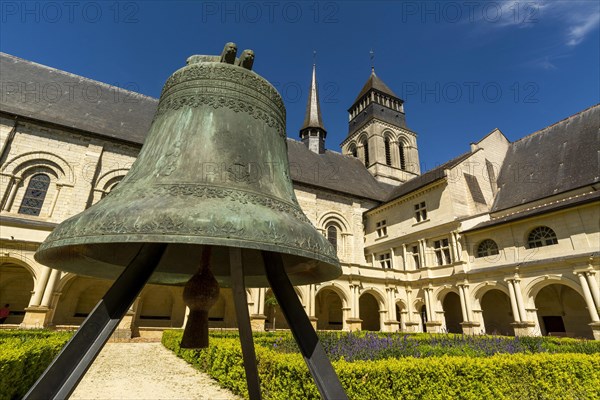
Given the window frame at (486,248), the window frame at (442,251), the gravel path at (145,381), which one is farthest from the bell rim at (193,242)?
the window frame at (442,251)

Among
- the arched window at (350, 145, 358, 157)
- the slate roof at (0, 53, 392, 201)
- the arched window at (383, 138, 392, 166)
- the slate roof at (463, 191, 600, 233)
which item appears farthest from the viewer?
the arched window at (350, 145, 358, 157)

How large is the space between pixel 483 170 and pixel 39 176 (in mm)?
24543

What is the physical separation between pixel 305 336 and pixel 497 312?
1999 centimetres

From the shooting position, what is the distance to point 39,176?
47.6 feet

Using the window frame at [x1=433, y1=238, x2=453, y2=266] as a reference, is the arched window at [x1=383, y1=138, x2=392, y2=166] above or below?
above

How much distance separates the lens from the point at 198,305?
1974 mm

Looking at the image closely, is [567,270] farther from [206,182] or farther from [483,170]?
[206,182]

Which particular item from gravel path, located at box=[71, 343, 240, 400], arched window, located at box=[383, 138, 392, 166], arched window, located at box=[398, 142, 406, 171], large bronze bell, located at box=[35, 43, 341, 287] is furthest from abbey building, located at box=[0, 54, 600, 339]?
large bronze bell, located at box=[35, 43, 341, 287]

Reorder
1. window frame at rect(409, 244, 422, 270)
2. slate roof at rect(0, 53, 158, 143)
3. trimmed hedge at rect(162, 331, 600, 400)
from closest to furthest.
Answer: trimmed hedge at rect(162, 331, 600, 400) < slate roof at rect(0, 53, 158, 143) < window frame at rect(409, 244, 422, 270)

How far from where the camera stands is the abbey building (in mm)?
13062

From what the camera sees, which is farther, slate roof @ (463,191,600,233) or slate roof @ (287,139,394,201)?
slate roof @ (287,139,394,201)

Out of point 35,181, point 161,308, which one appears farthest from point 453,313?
point 35,181

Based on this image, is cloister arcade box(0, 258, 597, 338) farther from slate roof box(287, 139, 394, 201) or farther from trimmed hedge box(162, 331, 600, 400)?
trimmed hedge box(162, 331, 600, 400)

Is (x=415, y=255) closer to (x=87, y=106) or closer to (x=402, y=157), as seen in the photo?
(x=402, y=157)
